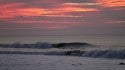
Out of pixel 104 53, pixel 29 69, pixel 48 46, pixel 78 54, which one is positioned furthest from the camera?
pixel 48 46

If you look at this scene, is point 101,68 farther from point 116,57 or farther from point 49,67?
point 116,57

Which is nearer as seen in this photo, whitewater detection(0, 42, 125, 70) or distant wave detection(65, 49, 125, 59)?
whitewater detection(0, 42, 125, 70)

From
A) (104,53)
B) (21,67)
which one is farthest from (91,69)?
(104,53)

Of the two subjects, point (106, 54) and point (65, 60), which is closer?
point (65, 60)

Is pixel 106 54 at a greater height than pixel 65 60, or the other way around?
pixel 65 60

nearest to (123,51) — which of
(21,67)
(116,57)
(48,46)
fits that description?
(116,57)

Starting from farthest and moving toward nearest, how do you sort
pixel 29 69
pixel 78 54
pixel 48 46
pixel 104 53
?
pixel 48 46
pixel 78 54
pixel 104 53
pixel 29 69

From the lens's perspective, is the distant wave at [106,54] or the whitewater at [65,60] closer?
the whitewater at [65,60]

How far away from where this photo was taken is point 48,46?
55250 millimetres

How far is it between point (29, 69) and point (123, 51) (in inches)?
536

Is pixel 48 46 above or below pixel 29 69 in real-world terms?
below

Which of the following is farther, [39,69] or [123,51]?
[123,51]

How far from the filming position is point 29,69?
23016mm

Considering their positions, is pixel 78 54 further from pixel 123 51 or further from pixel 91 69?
pixel 91 69
